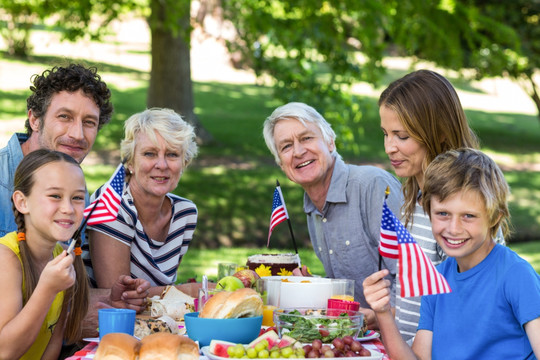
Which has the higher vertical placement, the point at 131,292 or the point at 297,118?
the point at 297,118

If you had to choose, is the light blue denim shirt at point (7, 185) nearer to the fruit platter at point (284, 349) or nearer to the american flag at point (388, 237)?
the fruit platter at point (284, 349)

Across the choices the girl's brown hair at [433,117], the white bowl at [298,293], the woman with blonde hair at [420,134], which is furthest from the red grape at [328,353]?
the girl's brown hair at [433,117]

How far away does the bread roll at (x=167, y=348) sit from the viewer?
103 inches

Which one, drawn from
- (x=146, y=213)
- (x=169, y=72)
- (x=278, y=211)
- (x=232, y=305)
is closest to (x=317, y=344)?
(x=232, y=305)

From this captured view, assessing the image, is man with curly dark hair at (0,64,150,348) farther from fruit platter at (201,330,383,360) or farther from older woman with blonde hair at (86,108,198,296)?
fruit platter at (201,330,383,360)

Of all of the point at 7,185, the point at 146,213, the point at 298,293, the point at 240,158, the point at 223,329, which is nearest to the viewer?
the point at 223,329

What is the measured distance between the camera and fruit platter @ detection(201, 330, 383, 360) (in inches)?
109

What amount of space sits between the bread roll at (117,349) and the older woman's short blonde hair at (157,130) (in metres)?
2.06

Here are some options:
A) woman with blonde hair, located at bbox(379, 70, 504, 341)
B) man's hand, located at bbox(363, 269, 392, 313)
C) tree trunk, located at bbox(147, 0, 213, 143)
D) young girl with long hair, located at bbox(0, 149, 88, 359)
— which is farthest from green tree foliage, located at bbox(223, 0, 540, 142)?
man's hand, located at bbox(363, 269, 392, 313)

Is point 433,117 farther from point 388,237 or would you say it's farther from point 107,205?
point 107,205

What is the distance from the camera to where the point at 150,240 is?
15.2 feet

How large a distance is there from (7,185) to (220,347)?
1995 mm

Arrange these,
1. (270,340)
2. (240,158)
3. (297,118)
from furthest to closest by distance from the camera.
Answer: (240,158)
(297,118)
(270,340)

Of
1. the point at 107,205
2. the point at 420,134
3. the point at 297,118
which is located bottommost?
the point at 107,205
